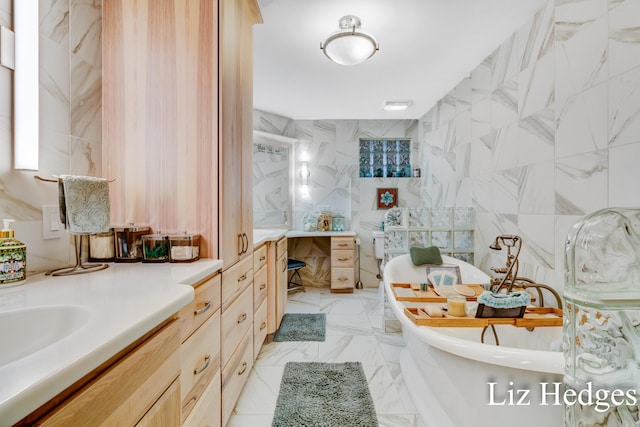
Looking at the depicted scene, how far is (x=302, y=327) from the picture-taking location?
→ 279 cm

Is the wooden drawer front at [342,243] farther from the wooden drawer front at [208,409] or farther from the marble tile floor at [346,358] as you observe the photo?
the wooden drawer front at [208,409]

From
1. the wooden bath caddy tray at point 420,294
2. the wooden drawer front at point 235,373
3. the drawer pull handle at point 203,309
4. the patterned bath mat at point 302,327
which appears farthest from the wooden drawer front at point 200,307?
the patterned bath mat at point 302,327

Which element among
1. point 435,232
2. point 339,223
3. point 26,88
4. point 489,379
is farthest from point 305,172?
point 489,379

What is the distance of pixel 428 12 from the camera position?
191cm

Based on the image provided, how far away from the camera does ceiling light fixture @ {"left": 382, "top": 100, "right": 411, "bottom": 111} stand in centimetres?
355

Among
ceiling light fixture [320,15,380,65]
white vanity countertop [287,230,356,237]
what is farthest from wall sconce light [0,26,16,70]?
white vanity countertop [287,230,356,237]

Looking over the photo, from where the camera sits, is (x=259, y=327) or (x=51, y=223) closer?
(x=51, y=223)

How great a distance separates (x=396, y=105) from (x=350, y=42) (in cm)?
180

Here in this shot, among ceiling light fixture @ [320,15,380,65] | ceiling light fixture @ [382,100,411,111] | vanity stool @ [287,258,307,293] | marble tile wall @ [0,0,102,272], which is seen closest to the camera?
marble tile wall @ [0,0,102,272]

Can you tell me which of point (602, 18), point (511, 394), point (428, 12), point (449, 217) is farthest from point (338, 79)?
point (511, 394)

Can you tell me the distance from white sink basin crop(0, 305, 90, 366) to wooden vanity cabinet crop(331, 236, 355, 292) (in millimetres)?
3307

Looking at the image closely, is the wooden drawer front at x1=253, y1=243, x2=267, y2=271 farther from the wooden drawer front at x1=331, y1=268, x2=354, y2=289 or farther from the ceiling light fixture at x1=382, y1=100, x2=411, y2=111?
the ceiling light fixture at x1=382, y1=100, x2=411, y2=111

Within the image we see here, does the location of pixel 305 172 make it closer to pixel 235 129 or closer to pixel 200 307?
pixel 235 129

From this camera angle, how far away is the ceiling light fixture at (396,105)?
355cm
